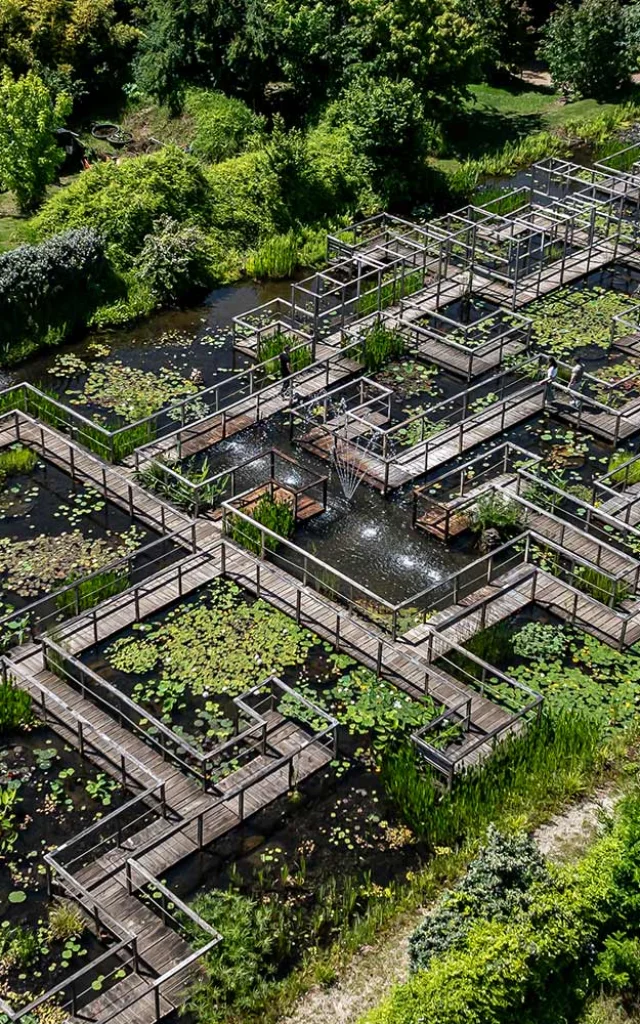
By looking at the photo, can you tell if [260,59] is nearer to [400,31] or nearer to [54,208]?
[400,31]

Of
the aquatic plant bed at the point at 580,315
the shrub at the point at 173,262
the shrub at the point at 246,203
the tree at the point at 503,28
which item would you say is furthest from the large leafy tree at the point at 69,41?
the aquatic plant bed at the point at 580,315

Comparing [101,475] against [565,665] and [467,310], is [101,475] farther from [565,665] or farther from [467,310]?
[467,310]

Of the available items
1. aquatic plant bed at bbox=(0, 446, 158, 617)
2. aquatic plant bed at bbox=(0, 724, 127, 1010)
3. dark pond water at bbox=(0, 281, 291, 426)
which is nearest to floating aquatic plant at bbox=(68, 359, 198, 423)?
dark pond water at bbox=(0, 281, 291, 426)

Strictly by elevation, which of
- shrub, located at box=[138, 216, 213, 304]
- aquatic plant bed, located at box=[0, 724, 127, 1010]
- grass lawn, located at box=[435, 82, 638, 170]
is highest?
grass lawn, located at box=[435, 82, 638, 170]

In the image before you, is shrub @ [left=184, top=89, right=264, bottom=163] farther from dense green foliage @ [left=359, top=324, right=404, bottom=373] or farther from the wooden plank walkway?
the wooden plank walkway

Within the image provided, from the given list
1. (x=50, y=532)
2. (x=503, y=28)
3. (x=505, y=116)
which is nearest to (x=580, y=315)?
(x=505, y=116)

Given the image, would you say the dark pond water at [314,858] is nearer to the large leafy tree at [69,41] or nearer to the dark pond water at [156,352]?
the dark pond water at [156,352]
